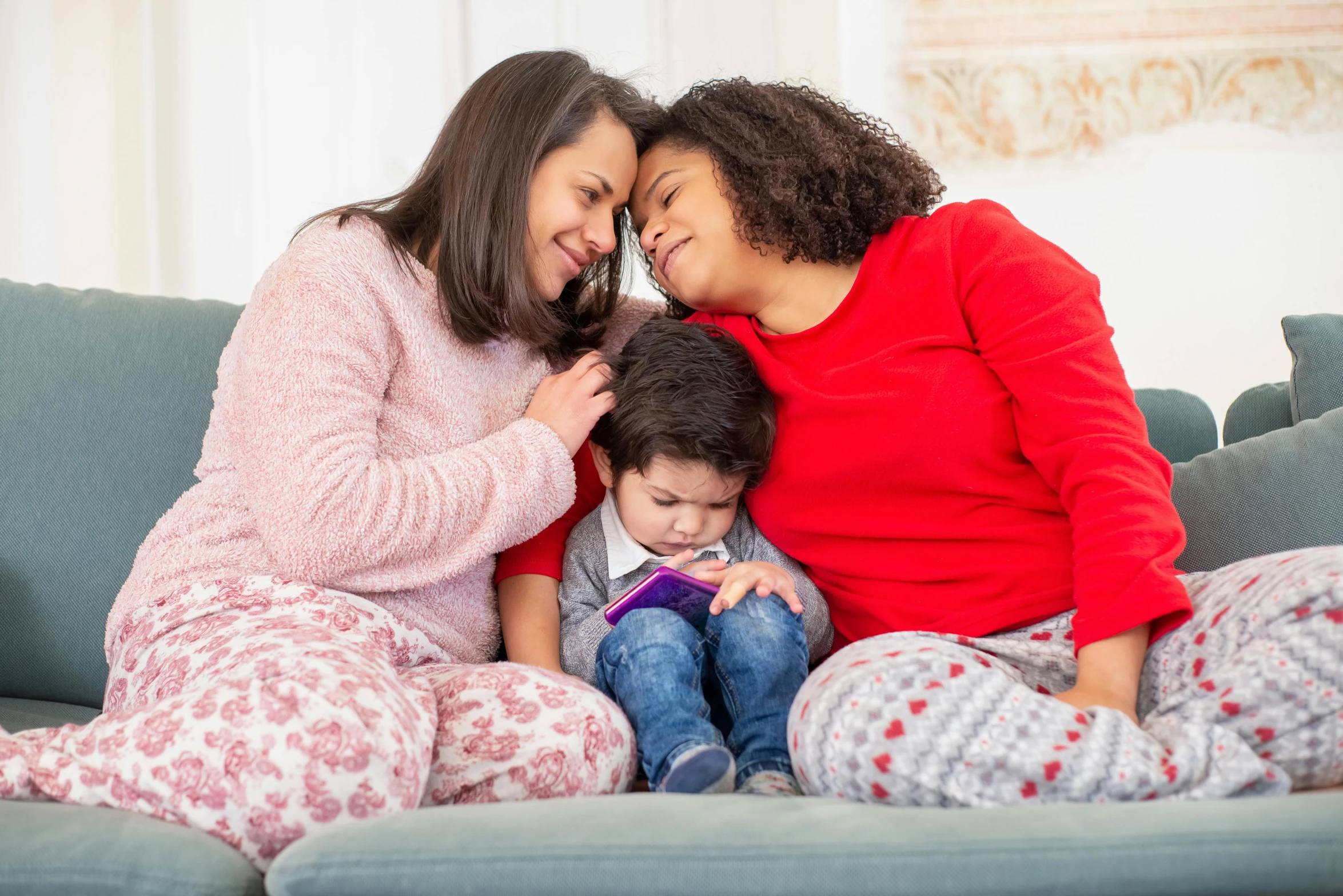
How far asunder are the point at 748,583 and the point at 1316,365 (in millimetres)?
810

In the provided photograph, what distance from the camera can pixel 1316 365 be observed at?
137 cm

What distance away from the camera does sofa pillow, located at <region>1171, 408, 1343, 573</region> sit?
1.17m

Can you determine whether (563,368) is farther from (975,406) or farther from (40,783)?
(40,783)

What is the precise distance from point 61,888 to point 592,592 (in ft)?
2.28

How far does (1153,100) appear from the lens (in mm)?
2363

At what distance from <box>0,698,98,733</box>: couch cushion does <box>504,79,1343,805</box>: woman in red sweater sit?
0.79 m

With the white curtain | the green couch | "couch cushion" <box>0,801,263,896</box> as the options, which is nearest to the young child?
the green couch

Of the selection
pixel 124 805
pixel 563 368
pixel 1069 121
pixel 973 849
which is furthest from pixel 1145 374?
pixel 124 805

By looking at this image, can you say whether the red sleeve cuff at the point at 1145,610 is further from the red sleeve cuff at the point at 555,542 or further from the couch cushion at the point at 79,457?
the couch cushion at the point at 79,457

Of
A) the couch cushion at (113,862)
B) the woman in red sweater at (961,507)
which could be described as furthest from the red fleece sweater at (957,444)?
the couch cushion at (113,862)

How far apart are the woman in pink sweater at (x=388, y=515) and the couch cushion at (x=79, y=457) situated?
0.61ft

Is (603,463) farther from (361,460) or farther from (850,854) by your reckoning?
(850,854)

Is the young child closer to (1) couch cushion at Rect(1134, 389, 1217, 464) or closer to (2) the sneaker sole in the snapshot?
(2) the sneaker sole

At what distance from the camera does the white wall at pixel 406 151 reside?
2.32 m
